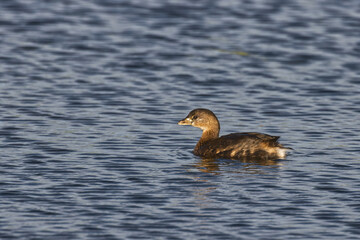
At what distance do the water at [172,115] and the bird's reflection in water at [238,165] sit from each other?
5 centimetres

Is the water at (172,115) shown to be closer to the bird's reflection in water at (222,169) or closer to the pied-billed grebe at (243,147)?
the bird's reflection in water at (222,169)

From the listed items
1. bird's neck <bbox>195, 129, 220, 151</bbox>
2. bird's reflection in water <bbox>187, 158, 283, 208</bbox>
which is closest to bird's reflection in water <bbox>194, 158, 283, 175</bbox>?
bird's reflection in water <bbox>187, 158, 283, 208</bbox>

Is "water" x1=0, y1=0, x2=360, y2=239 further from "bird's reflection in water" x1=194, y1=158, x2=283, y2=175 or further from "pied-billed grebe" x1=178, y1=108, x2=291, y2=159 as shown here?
"pied-billed grebe" x1=178, y1=108, x2=291, y2=159

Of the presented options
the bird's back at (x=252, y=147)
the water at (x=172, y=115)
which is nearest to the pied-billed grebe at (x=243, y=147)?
the bird's back at (x=252, y=147)

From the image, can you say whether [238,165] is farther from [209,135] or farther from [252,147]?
[209,135]

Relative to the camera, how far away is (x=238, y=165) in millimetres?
16125

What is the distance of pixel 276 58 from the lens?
25.8 metres

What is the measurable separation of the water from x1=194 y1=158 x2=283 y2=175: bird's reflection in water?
51 mm

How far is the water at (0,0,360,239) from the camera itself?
1264 centimetres

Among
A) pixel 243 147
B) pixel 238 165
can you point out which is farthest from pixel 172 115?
pixel 238 165

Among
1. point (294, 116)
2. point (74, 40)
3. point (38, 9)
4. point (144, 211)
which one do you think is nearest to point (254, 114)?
point (294, 116)

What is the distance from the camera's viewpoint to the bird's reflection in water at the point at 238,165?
1561cm

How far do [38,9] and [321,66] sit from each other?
38.8ft

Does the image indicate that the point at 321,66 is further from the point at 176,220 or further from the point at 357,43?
the point at 176,220
